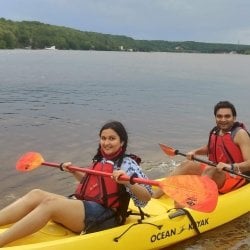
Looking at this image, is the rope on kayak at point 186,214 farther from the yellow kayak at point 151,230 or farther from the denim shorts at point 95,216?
the denim shorts at point 95,216

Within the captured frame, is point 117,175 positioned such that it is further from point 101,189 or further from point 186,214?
point 186,214

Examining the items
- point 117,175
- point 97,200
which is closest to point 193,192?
point 117,175

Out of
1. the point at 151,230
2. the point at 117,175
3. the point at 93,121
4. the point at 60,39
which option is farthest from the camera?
the point at 60,39

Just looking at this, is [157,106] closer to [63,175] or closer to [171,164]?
[171,164]

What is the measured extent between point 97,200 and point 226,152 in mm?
2226

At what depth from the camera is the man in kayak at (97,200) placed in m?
4.14

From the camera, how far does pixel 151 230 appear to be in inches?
187

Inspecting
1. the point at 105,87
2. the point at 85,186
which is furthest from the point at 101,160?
the point at 105,87

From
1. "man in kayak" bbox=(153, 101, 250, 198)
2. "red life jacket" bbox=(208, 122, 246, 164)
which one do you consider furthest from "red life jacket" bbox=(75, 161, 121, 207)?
"red life jacket" bbox=(208, 122, 246, 164)

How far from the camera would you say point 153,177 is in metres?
8.28

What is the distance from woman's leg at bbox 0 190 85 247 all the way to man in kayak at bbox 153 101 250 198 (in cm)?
171

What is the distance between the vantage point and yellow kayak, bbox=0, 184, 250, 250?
4.14 meters

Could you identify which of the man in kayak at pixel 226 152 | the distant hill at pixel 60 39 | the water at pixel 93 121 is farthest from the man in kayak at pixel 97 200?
the distant hill at pixel 60 39

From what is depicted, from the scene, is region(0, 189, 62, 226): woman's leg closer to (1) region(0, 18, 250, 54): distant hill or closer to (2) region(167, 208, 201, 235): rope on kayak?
(2) region(167, 208, 201, 235): rope on kayak
